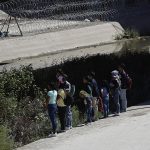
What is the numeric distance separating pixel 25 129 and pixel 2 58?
52.4 feet

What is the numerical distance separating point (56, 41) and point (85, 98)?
60.4 ft

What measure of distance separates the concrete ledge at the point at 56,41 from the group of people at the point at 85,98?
1365 cm

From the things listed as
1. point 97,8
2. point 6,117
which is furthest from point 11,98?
point 97,8

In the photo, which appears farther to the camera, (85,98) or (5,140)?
(85,98)

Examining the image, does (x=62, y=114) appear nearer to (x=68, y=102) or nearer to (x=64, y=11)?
(x=68, y=102)

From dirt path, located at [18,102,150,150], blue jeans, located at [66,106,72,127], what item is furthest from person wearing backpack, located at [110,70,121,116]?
blue jeans, located at [66,106,72,127]

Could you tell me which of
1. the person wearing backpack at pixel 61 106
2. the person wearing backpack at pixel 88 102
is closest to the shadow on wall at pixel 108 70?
the person wearing backpack at pixel 88 102

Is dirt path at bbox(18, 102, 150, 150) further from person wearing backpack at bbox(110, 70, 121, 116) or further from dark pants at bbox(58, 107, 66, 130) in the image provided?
person wearing backpack at bbox(110, 70, 121, 116)

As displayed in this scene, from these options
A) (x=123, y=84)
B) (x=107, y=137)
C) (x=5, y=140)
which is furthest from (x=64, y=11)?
(x=5, y=140)

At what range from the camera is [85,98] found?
16500 mm

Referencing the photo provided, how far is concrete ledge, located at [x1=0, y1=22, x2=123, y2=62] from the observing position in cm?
3200

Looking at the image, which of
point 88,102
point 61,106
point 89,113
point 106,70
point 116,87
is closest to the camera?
point 61,106

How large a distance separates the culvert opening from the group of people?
3.65ft

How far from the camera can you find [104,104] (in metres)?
17.2
